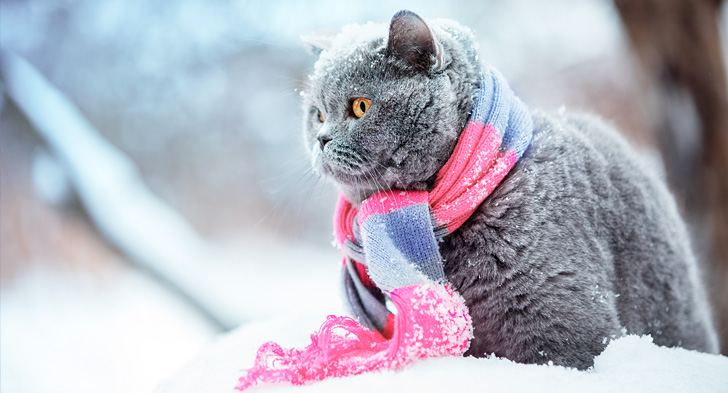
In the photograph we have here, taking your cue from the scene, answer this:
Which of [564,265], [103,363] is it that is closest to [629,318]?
[564,265]

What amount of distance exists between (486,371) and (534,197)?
26cm

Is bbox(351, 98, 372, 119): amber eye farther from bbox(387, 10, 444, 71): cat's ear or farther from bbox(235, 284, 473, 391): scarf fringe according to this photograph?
bbox(235, 284, 473, 391): scarf fringe

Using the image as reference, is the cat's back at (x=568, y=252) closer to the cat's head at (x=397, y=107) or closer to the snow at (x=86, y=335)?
the cat's head at (x=397, y=107)

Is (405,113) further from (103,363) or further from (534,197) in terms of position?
(103,363)

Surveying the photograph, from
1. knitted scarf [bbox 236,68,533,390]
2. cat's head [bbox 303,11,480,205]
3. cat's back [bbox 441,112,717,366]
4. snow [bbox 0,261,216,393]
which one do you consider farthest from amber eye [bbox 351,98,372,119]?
snow [bbox 0,261,216,393]

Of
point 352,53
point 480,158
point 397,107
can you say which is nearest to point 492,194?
point 480,158

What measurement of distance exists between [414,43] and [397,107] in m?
0.10

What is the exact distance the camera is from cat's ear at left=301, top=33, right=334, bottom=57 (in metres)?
0.92

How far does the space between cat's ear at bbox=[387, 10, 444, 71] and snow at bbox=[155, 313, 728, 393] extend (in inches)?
16.7

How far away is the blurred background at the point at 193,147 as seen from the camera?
4.67ft

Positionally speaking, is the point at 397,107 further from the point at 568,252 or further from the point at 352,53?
the point at 568,252

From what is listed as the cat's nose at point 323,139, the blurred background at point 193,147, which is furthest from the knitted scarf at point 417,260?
the blurred background at point 193,147

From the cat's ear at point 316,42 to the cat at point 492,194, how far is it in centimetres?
11

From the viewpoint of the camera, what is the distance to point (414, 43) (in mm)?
707
